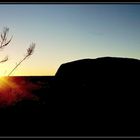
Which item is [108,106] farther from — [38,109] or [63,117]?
[38,109]

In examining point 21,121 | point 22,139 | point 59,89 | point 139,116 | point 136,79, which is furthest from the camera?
point 59,89

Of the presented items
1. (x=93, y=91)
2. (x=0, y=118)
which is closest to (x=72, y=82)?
(x=93, y=91)

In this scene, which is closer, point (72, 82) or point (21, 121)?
point (21, 121)

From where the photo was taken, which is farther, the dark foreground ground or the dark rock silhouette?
the dark rock silhouette

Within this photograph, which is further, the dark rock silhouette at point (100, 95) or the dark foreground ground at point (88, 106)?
the dark rock silhouette at point (100, 95)

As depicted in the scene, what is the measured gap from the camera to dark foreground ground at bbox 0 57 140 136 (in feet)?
32.6

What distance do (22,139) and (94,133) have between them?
3.88m

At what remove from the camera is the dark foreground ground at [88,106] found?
9.92m

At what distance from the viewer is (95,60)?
13.5 metres

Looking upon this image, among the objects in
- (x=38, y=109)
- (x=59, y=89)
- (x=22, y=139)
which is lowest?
(x=38, y=109)

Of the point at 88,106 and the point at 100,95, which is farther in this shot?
the point at 100,95

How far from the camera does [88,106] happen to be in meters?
11.4

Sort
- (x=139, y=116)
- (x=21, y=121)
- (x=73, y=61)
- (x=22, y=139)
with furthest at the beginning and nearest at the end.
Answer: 1. (x=73, y=61)
2. (x=21, y=121)
3. (x=139, y=116)
4. (x=22, y=139)

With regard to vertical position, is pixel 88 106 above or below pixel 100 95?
below
